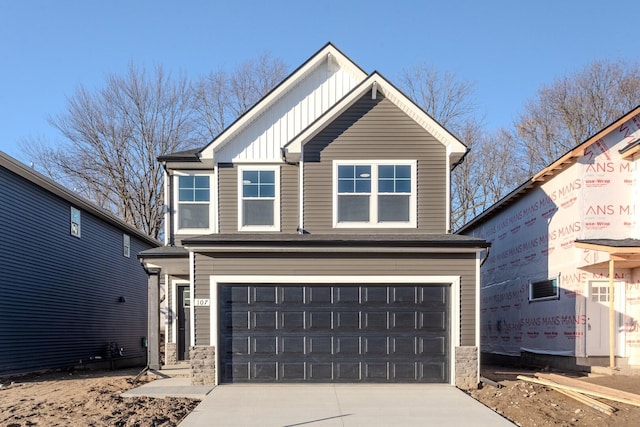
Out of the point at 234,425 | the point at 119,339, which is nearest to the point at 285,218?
the point at 234,425

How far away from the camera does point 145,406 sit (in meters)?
10.0

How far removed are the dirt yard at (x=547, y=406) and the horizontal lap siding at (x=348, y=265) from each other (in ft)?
6.17

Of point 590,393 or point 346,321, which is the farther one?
point 346,321

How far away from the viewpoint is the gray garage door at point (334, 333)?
40.0ft

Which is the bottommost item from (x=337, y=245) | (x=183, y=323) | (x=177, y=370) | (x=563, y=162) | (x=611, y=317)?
(x=177, y=370)

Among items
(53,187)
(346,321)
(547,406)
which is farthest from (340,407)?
(53,187)

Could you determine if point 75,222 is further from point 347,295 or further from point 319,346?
point 347,295

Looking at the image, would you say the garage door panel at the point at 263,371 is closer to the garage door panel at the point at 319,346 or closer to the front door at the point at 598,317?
the garage door panel at the point at 319,346

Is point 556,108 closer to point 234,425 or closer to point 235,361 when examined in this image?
point 235,361

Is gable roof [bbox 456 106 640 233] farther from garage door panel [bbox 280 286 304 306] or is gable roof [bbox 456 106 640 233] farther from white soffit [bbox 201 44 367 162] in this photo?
garage door panel [bbox 280 286 304 306]

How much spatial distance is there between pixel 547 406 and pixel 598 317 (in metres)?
5.27

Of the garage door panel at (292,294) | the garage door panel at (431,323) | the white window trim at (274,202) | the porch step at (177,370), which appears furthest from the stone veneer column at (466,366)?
the porch step at (177,370)

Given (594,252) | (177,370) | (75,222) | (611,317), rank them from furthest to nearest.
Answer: (75,222) → (177,370) → (594,252) → (611,317)

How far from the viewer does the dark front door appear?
53.2ft
